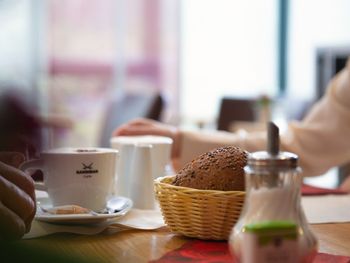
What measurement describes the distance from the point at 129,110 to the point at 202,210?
5.39ft

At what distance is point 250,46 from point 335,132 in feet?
11.5

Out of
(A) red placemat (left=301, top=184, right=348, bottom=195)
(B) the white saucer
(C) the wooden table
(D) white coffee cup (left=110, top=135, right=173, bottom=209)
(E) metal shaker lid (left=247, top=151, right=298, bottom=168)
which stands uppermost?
(E) metal shaker lid (left=247, top=151, right=298, bottom=168)

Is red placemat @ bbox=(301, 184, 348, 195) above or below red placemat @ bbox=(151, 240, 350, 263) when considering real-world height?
below

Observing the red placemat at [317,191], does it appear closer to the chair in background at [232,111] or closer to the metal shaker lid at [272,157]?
the metal shaker lid at [272,157]

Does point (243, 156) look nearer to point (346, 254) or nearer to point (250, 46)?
point (346, 254)

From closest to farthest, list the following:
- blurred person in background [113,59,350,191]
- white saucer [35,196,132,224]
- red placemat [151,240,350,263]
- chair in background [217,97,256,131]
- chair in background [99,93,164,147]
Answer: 1. red placemat [151,240,350,263]
2. white saucer [35,196,132,224]
3. blurred person in background [113,59,350,191]
4. chair in background [99,93,164,147]
5. chair in background [217,97,256,131]

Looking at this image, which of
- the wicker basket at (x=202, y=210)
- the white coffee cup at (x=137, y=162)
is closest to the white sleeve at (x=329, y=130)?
the white coffee cup at (x=137, y=162)

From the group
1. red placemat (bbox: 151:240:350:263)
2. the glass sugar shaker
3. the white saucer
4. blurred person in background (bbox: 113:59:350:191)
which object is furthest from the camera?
blurred person in background (bbox: 113:59:350:191)

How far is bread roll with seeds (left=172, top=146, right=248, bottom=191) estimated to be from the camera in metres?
0.65

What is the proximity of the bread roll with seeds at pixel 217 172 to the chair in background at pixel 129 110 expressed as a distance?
1304 millimetres

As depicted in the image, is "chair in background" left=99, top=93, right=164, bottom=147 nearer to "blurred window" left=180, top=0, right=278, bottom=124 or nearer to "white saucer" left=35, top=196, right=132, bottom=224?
"white saucer" left=35, top=196, right=132, bottom=224

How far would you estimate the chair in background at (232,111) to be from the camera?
3.05 metres

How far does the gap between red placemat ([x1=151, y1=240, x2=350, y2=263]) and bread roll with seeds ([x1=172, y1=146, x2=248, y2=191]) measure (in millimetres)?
63

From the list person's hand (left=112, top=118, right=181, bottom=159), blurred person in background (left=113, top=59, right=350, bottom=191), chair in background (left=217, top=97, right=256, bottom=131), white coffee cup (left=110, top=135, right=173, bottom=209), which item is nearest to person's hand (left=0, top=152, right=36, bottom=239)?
white coffee cup (left=110, top=135, right=173, bottom=209)
